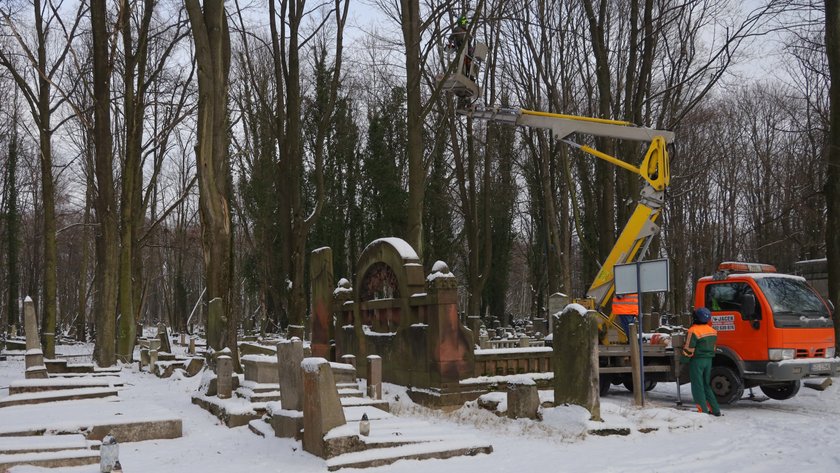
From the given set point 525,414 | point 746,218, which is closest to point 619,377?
point 525,414

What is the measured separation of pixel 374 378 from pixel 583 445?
4.11m

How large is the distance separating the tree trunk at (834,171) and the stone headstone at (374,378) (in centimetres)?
945

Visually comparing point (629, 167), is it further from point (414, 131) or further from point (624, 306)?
point (414, 131)

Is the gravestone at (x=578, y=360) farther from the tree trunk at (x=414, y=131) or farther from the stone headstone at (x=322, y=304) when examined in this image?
the stone headstone at (x=322, y=304)

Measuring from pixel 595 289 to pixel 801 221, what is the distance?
26.9 m

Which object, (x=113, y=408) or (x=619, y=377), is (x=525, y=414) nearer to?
(x=619, y=377)

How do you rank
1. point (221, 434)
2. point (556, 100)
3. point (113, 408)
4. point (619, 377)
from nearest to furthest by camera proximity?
point (221, 434), point (113, 408), point (619, 377), point (556, 100)

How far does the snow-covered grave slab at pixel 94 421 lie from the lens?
8359mm

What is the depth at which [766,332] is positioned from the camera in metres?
11.1

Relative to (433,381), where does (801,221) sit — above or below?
above

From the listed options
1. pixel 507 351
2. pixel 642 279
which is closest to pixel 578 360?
pixel 642 279

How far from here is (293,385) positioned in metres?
8.63

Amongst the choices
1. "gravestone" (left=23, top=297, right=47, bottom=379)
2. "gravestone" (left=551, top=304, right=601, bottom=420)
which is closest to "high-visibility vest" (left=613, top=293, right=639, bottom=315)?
"gravestone" (left=551, top=304, right=601, bottom=420)

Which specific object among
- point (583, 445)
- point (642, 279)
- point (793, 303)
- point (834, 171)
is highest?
point (834, 171)
